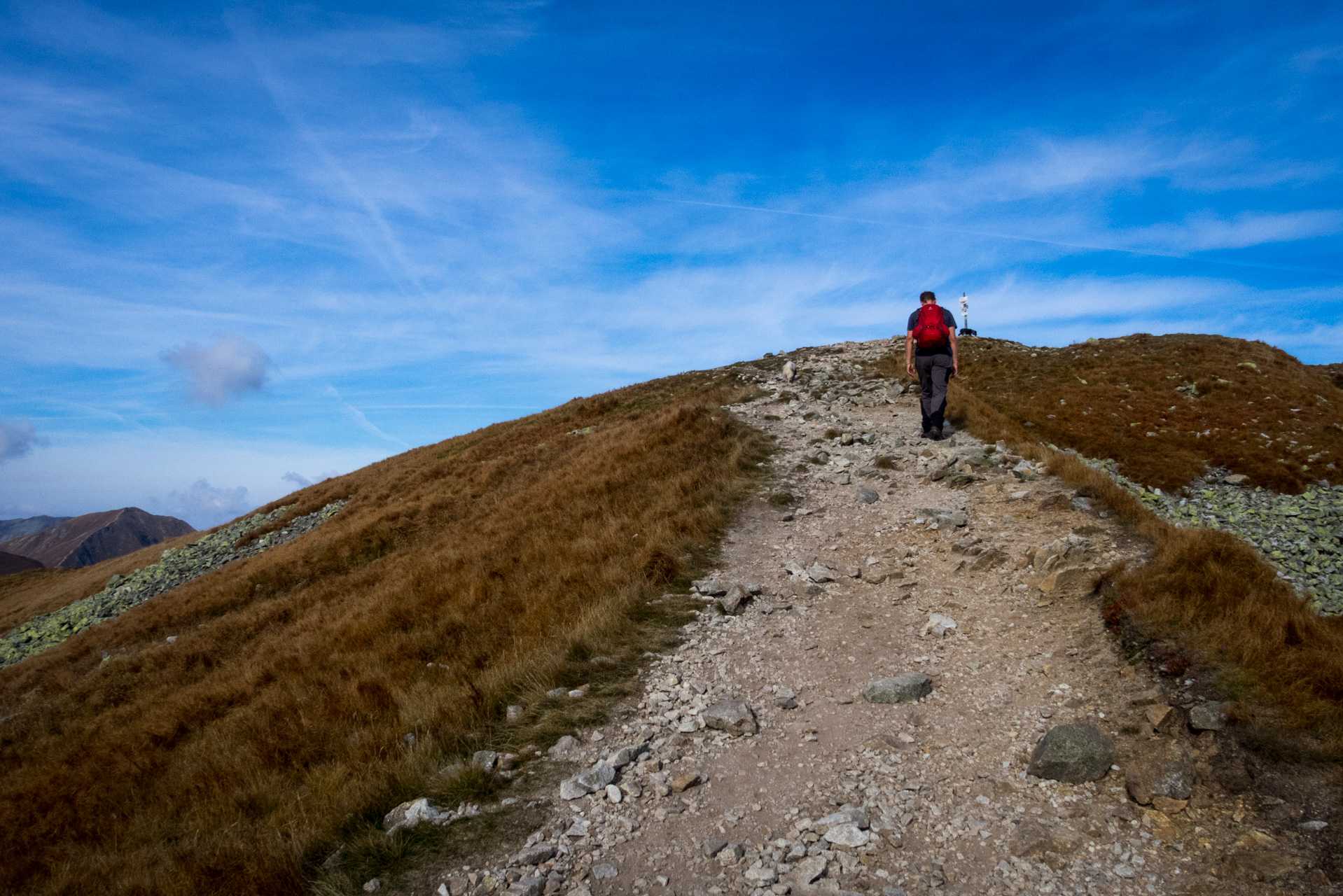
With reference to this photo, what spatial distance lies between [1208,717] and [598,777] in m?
5.09

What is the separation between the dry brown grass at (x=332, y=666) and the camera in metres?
5.94

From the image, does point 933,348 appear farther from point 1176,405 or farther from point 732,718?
point 1176,405

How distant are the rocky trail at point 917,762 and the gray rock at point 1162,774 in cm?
2

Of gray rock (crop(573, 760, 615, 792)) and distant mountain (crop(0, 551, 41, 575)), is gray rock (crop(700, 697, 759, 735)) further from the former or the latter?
distant mountain (crop(0, 551, 41, 575))

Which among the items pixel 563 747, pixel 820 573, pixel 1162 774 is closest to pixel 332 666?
pixel 563 747

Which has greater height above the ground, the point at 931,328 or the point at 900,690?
the point at 931,328

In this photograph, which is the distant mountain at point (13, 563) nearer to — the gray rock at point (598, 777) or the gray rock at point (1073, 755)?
the gray rock at point (598, 777)

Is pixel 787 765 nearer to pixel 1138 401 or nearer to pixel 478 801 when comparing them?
pixel 478 801

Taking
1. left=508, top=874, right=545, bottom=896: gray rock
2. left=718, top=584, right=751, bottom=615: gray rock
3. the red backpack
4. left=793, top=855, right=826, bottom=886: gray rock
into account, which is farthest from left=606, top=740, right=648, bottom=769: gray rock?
the red backpack

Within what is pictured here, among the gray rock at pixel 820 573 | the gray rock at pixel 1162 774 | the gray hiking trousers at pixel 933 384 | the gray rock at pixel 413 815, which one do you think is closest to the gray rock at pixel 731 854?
the gray rock at pixel 413 815

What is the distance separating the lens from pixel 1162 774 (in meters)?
4.73

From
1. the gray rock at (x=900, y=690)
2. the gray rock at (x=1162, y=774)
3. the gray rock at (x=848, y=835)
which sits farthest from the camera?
the gray rock at (x=900, y=690)

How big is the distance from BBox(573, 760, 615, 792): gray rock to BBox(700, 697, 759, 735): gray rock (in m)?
1.19

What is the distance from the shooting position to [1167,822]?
4.38 meters
